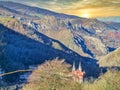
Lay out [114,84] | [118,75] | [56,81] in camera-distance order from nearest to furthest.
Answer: [56,81] < [114,84] < [118,75]

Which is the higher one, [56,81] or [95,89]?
[56,81]

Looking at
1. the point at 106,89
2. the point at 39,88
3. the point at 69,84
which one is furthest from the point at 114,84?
the point at 39,88

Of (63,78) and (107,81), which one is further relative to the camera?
(107,81)

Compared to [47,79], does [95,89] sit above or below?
below

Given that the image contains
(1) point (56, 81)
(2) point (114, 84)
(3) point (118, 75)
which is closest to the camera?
(1) point (56, 81)

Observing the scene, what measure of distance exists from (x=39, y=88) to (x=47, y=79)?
1783 millimetres

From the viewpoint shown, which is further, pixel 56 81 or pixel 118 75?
pixel 118 75

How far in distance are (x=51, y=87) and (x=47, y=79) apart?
1.72 metres

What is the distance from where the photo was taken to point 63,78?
213 ft

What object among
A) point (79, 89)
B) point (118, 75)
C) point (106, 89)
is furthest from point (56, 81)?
point (118, 75)

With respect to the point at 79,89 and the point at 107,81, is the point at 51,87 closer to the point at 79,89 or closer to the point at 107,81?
the point at 79,89

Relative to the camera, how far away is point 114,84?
66812 millimetres

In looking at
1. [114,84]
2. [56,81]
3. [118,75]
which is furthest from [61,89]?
[118,75]

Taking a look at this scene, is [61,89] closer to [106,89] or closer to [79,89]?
[79,89]
